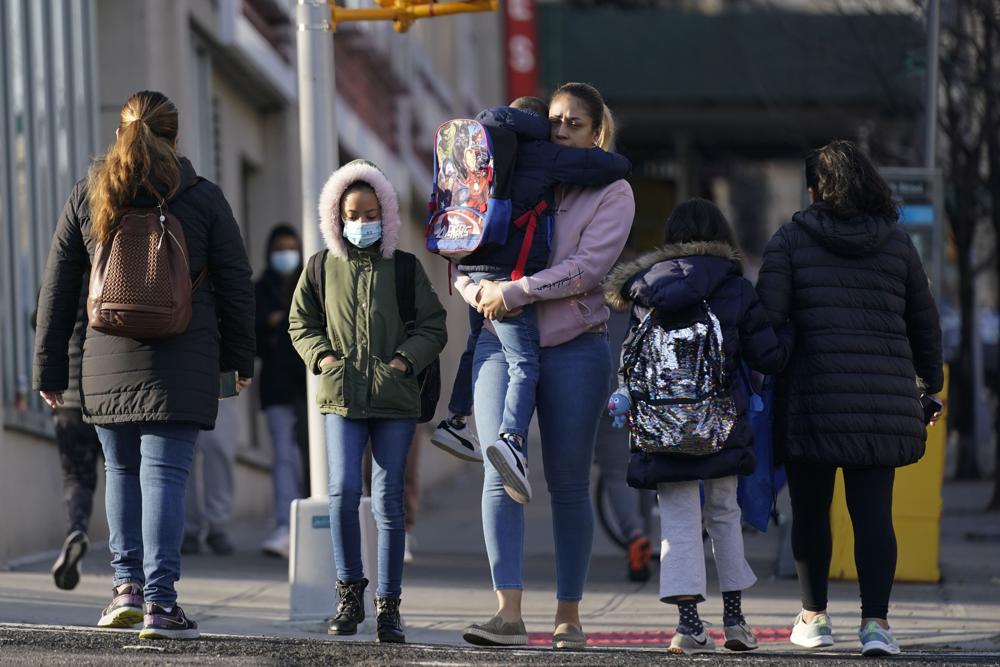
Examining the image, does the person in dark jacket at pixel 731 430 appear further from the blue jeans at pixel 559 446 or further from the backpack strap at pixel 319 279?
the backpack strap at pixel 319 279

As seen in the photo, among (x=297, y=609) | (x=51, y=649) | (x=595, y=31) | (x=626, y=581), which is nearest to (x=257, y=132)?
(x=626, y=581)

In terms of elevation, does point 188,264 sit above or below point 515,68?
below

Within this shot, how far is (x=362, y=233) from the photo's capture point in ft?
23.2

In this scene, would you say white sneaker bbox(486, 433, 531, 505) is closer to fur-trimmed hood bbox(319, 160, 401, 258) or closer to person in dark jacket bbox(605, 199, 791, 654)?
person in dark jacket bbox(605, 199, 791, 654)

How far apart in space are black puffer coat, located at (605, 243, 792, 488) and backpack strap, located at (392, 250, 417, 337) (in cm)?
70

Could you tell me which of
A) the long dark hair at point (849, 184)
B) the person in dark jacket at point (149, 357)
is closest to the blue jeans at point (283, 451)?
the person in dark jacket at point (149, 357)

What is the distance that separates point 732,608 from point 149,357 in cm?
221

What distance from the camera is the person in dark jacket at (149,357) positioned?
6.68 meters

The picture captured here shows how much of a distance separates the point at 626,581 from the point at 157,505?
4.06 meters

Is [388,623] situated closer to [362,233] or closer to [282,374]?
[362,233]

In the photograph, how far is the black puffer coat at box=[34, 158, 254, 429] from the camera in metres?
6.66

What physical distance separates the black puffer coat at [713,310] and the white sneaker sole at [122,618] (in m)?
1.78

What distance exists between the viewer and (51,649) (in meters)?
6.34

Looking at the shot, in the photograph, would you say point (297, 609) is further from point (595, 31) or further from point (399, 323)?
point (595, 31)
